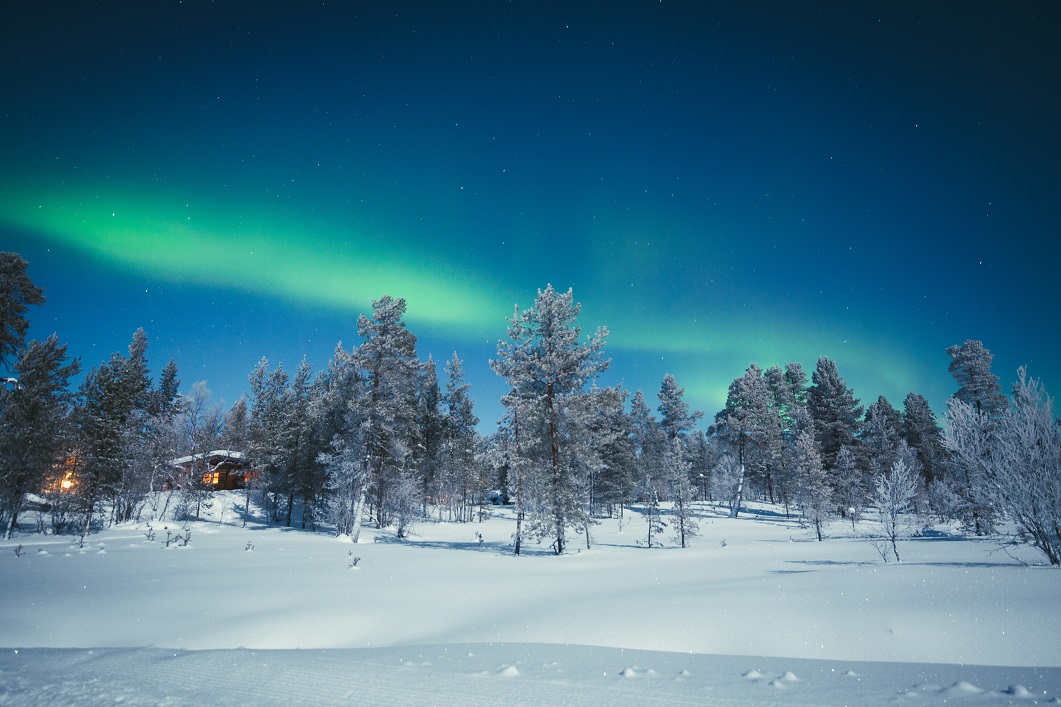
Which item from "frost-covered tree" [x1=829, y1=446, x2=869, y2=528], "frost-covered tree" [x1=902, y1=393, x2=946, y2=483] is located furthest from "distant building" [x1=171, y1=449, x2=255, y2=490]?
"frost-covered tree" [x1=902, y1=393, x2=946, y2=483]

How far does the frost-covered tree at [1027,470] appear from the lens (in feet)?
36.1

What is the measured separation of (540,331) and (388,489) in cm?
1676

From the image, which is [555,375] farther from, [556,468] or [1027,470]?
[1027,470]

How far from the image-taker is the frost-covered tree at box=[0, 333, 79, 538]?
2136cm

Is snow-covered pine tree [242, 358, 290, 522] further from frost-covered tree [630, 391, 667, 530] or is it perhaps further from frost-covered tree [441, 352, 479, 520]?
frost-covered tree [630, 391, 667, 530]

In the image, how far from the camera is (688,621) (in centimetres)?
673

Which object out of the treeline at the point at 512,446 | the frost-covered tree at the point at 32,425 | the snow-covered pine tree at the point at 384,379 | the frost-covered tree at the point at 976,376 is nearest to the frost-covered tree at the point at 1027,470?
the treeline at the point at 512,446

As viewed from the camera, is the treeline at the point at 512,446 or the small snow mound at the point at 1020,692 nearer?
the small snow mound at the point at 1020,692

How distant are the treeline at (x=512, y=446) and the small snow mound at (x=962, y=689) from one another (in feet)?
38.3

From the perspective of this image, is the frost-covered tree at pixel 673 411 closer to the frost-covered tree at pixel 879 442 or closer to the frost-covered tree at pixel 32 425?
the frost-covered tree at pixel 879 442

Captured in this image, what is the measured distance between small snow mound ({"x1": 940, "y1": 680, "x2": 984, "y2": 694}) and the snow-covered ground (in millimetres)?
28

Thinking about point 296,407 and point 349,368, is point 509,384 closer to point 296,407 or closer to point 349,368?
point 349,368

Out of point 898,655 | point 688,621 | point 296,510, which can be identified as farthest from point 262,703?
point 296,510

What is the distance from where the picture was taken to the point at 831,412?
44094 millimetres
